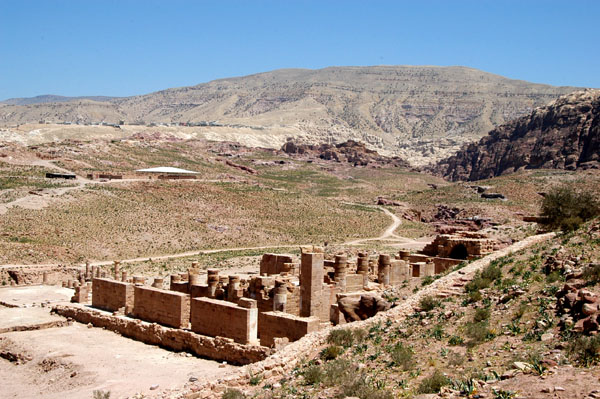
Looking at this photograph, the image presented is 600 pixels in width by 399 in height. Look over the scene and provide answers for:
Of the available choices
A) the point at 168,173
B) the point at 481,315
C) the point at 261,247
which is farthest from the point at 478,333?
the point at 168,173

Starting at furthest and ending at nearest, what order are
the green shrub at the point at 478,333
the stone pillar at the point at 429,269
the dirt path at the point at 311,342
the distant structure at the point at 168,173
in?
the distant structure at the point at 168,173 < the stone pillar at the point at 429,269 < the dirt path at the point at 311,342 < the green shrub at the point at 478,333

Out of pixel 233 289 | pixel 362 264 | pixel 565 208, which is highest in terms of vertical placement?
pixel 565 208

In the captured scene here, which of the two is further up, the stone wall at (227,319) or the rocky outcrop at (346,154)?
the rocky outcrop at (346,154)

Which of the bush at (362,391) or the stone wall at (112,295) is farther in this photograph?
the stone wall at (112,295)

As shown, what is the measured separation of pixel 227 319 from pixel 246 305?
0.72 metres

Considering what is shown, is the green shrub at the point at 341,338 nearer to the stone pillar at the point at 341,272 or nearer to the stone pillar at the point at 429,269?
the stone pillar at the point at 341,272

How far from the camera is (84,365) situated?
60.3 ft

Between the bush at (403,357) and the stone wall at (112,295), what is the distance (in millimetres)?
13700

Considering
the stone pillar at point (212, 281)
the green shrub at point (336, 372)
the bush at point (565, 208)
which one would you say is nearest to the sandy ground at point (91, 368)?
the stone pillar at point (212, 281)

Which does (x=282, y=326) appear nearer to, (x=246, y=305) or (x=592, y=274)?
(x=246, y=305)

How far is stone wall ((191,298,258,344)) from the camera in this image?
18672mm

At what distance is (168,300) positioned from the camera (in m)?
21.7

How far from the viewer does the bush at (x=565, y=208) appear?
2669 cm

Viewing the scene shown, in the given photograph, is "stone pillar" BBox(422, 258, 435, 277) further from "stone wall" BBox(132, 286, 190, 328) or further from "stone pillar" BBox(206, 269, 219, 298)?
"stone wall" BBox(132, 286, 190, 328)
